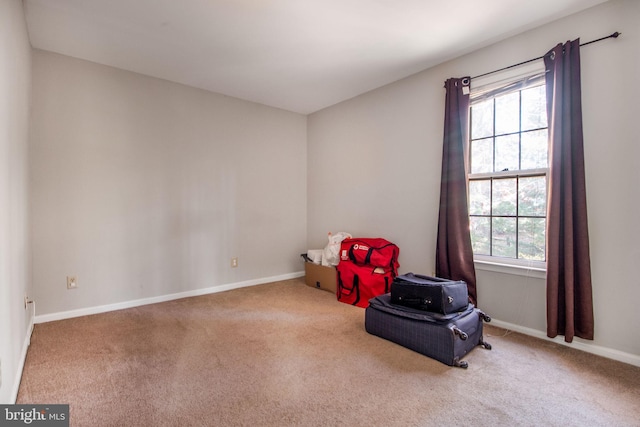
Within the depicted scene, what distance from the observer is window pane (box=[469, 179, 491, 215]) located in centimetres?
280

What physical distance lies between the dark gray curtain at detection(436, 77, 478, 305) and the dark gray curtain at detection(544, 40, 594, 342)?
0.62 m

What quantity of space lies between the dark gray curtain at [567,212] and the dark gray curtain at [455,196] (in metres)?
0.62

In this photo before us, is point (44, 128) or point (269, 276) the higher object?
point (44, 128)

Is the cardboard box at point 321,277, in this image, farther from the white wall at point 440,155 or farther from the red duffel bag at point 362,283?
the white wall at point 440,155

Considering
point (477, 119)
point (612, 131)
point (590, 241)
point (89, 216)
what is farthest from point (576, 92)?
point (89, 216)

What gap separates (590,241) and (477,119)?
4.40ft

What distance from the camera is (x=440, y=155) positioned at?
3055 mm

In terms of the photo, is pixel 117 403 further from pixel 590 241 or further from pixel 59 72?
pixel 590 241

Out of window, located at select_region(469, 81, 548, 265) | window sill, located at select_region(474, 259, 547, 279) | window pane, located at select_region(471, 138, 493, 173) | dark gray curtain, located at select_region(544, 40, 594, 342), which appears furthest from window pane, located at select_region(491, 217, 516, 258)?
window pane, located at select_region(471, 138, 493, 173)

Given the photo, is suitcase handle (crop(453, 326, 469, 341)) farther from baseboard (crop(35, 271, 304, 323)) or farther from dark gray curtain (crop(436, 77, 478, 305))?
baseboard (crop(35, 271, 304, 323))

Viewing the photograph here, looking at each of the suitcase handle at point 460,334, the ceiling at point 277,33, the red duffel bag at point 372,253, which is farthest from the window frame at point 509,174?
the suitcase handle at point 460,334

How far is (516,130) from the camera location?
2.61 metres

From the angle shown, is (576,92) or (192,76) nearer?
(576,92)

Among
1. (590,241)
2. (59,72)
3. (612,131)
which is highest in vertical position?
(59,72)
